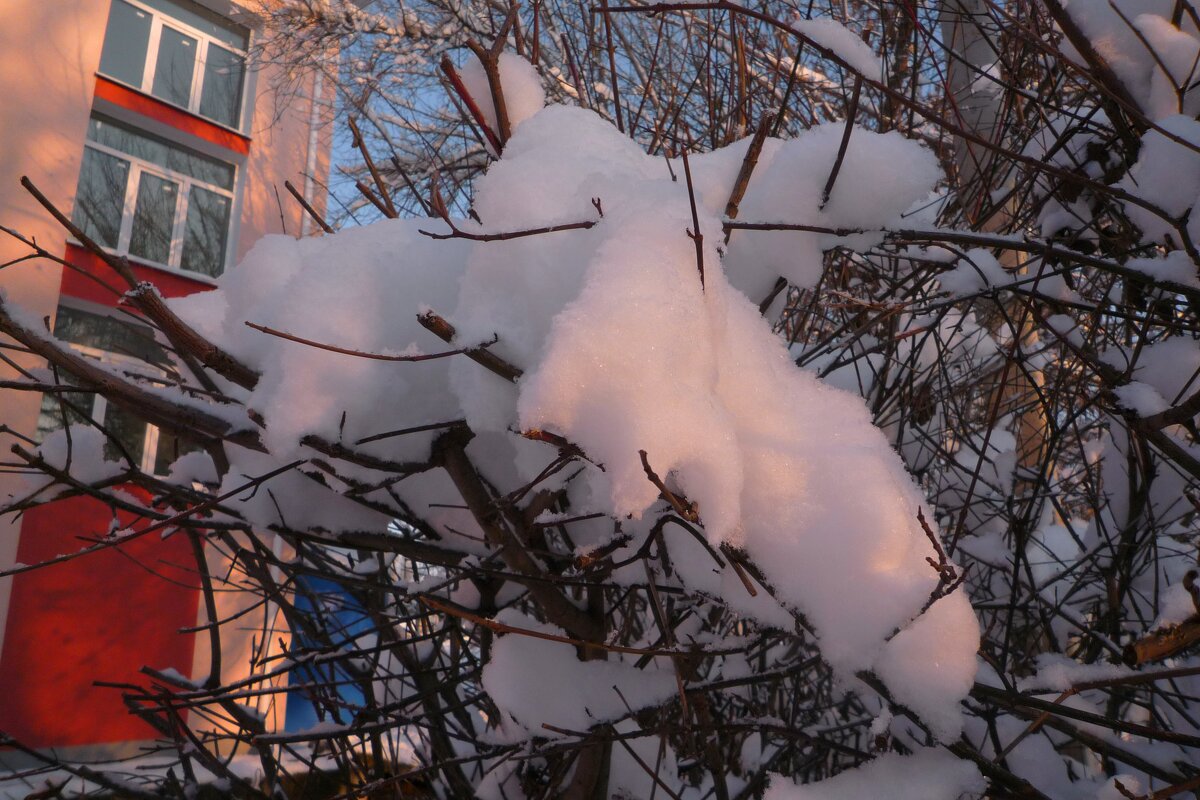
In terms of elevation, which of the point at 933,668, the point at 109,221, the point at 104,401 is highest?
the point at 109,221

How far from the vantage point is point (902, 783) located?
2.70ft

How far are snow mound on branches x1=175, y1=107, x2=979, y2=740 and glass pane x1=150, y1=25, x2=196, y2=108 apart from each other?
804cm

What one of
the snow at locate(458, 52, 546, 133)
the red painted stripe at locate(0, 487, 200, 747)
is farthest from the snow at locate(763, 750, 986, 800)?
the red painted stripe at locate(0, 487, 200, 747)

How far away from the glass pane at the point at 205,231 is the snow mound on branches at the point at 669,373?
750 cm

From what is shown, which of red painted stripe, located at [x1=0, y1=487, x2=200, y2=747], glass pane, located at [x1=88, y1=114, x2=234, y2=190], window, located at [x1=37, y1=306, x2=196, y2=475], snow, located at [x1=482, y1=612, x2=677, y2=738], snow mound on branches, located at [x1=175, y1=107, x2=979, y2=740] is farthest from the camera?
glass pane, located at [x1=88, y1=114, x2=234, y2=190]

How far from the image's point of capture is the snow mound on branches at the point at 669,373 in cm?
69

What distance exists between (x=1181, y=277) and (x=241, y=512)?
136cm

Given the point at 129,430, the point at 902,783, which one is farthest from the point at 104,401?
the point at 902,783

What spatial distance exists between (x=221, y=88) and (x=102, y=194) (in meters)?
1.72

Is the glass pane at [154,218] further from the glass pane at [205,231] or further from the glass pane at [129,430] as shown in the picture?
the glass pane at [129,430]

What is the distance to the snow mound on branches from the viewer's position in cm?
69

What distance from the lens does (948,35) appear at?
300 cm

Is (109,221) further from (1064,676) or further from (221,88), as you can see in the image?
(1064,676)

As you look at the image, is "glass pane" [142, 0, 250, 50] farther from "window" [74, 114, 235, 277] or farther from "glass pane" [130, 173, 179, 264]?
"glass pane" [130, 173, 179, 264]
